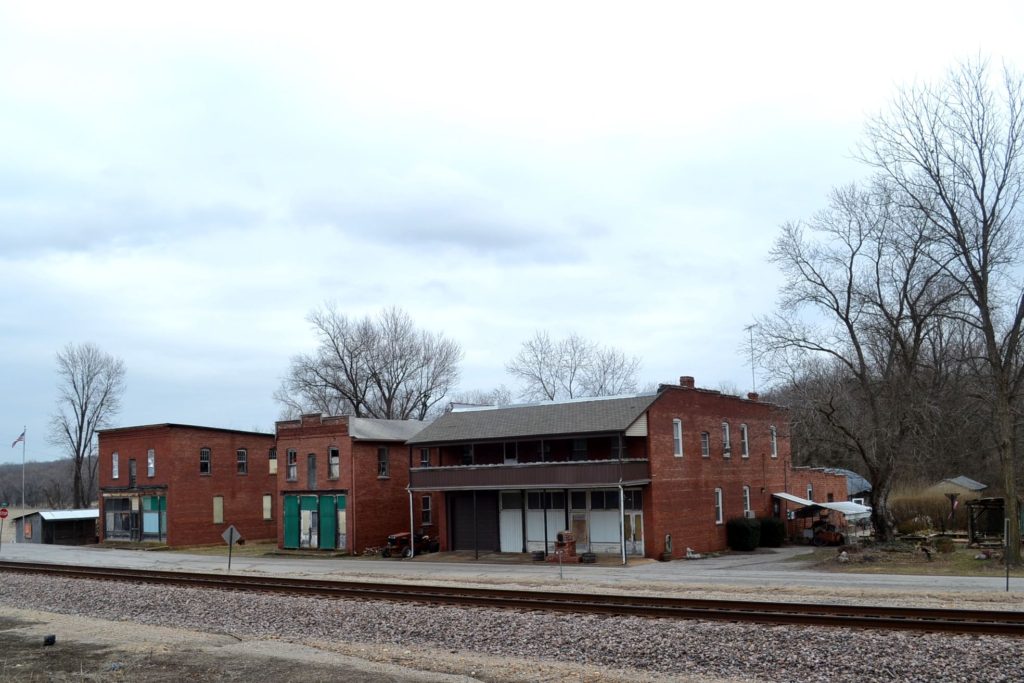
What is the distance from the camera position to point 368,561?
4084 cm

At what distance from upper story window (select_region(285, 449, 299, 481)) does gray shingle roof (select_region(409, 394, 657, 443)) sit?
8.89 metres

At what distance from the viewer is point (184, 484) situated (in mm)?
54281

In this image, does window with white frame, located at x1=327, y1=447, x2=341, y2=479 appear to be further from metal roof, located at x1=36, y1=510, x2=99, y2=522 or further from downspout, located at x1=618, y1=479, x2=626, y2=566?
metal roof, located at x1=36, y1=510, x2=99, y2=522

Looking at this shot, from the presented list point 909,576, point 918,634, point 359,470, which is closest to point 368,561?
point 359,470

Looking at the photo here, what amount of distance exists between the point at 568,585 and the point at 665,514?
11.7 metres

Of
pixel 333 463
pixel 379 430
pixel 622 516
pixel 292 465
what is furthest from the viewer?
pixel 292 465

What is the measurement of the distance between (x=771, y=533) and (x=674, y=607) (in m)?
26.2

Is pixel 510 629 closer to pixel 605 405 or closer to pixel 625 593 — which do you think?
pixel 625 593

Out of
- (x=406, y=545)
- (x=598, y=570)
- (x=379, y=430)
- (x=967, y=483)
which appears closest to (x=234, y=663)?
(x=598, y=570)

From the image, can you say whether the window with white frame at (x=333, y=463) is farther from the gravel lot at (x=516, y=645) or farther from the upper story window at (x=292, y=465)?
the gravel lot at (x=516, y=645)

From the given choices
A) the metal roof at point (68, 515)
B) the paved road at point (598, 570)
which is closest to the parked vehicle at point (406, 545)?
the paved road at point (598, 570)

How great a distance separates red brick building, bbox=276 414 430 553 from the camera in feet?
151

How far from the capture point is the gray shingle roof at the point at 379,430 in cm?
4669

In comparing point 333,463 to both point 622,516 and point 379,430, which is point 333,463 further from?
point 622,516
